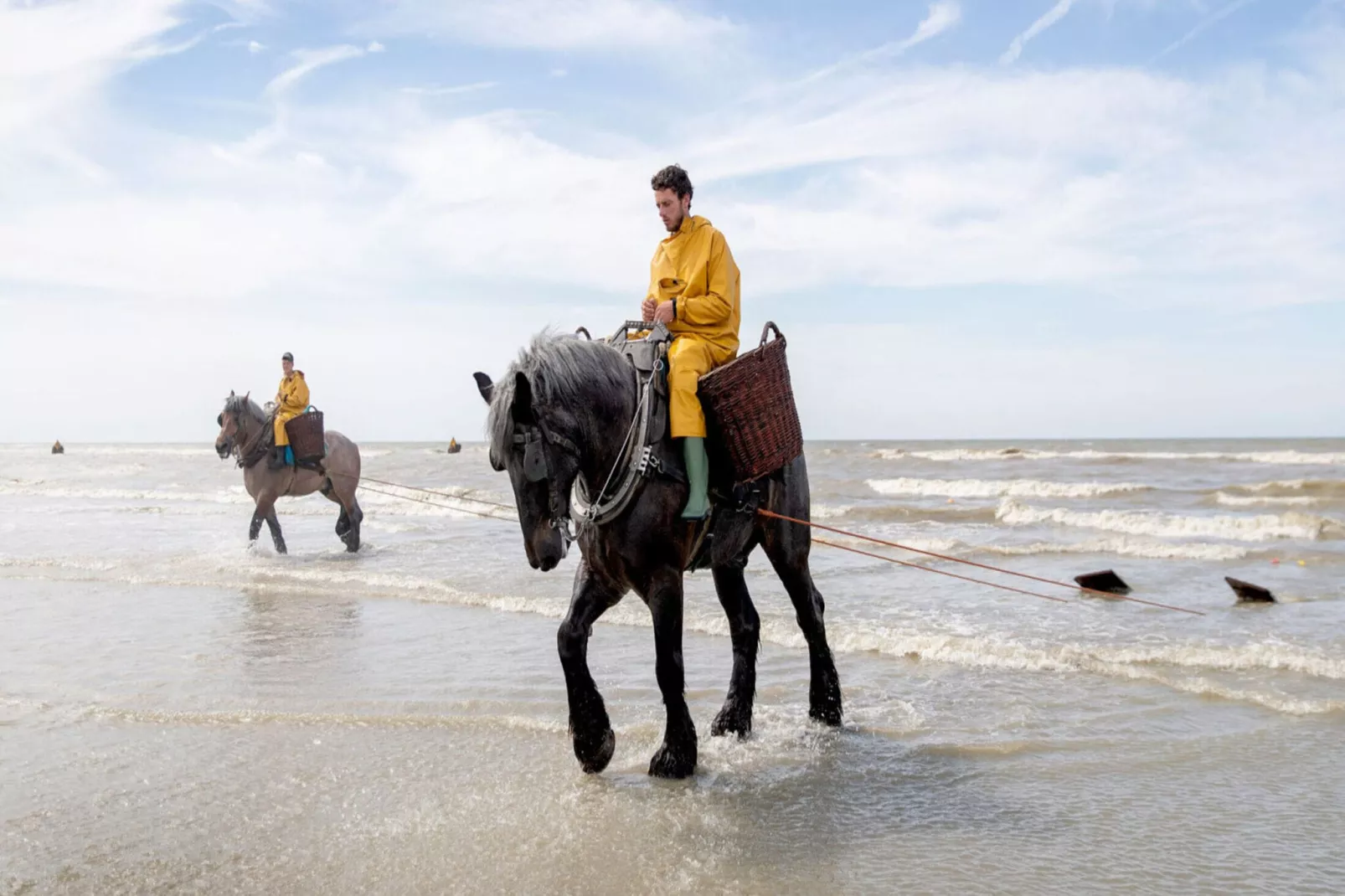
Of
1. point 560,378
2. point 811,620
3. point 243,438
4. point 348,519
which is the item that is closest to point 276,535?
point 348,519

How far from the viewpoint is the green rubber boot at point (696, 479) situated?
13.9 ft

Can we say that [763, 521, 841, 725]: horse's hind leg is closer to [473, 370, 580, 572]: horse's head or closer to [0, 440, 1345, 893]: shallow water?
[0, 440, 1345, 893]: shallow water

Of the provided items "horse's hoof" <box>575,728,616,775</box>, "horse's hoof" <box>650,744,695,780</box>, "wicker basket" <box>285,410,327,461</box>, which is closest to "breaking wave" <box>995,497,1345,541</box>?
"wicker basket" <box>285,410,327,461</box>

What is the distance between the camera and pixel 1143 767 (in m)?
4.51

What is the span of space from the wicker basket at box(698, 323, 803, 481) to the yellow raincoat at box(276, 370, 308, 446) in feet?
35.4

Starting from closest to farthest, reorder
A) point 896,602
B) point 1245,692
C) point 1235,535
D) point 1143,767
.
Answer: point 1143,767, point 1245,692, point 896,602, point 1235,535

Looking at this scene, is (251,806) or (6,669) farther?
(6,669)

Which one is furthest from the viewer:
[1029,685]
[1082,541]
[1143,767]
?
[1082,541]

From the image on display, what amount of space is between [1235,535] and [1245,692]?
1149 centimetres

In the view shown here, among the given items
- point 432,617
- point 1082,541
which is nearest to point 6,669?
point 432,617

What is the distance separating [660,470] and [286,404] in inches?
443

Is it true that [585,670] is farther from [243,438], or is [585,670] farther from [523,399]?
[243,438]

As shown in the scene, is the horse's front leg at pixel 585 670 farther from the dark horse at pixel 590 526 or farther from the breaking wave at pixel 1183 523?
the breaking wave at pixel 1183 523

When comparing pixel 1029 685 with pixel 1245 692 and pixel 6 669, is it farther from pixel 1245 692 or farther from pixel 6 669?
pixel 6 669
